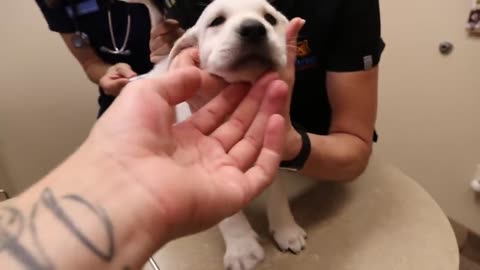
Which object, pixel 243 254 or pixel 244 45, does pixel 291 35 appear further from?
pixel 243 254

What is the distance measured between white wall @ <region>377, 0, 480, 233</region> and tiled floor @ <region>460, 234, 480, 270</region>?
0.05 m

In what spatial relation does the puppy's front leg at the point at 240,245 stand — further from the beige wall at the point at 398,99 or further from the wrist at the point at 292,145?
the beige wall at the point at 398,99

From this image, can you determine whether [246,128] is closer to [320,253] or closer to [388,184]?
[320,253]

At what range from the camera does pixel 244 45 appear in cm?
69

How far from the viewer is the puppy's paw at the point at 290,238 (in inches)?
30.5

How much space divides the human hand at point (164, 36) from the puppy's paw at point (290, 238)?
1.46 feet

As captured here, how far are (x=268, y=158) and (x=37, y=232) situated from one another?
0.28 meters

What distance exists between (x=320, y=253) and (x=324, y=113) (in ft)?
1.17

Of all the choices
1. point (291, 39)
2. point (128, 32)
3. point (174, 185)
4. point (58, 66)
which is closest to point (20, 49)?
point (58, 66)

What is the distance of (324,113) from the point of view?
1.04 metres

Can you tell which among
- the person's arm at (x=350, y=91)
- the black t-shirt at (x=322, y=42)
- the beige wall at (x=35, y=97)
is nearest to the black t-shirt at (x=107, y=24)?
the black t-shirt at (x=322, y=42)

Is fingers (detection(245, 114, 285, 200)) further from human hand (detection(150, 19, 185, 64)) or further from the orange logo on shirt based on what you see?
human hand (detection(150, 19, 185, 64))

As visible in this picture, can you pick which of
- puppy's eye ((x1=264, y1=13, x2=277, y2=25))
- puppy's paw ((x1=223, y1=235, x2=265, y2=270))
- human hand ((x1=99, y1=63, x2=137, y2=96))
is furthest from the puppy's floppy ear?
puppy's paw ((x1=223, y1=235, x2=265, y2=270))

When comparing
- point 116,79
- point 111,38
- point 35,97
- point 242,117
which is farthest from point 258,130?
point 35,97
